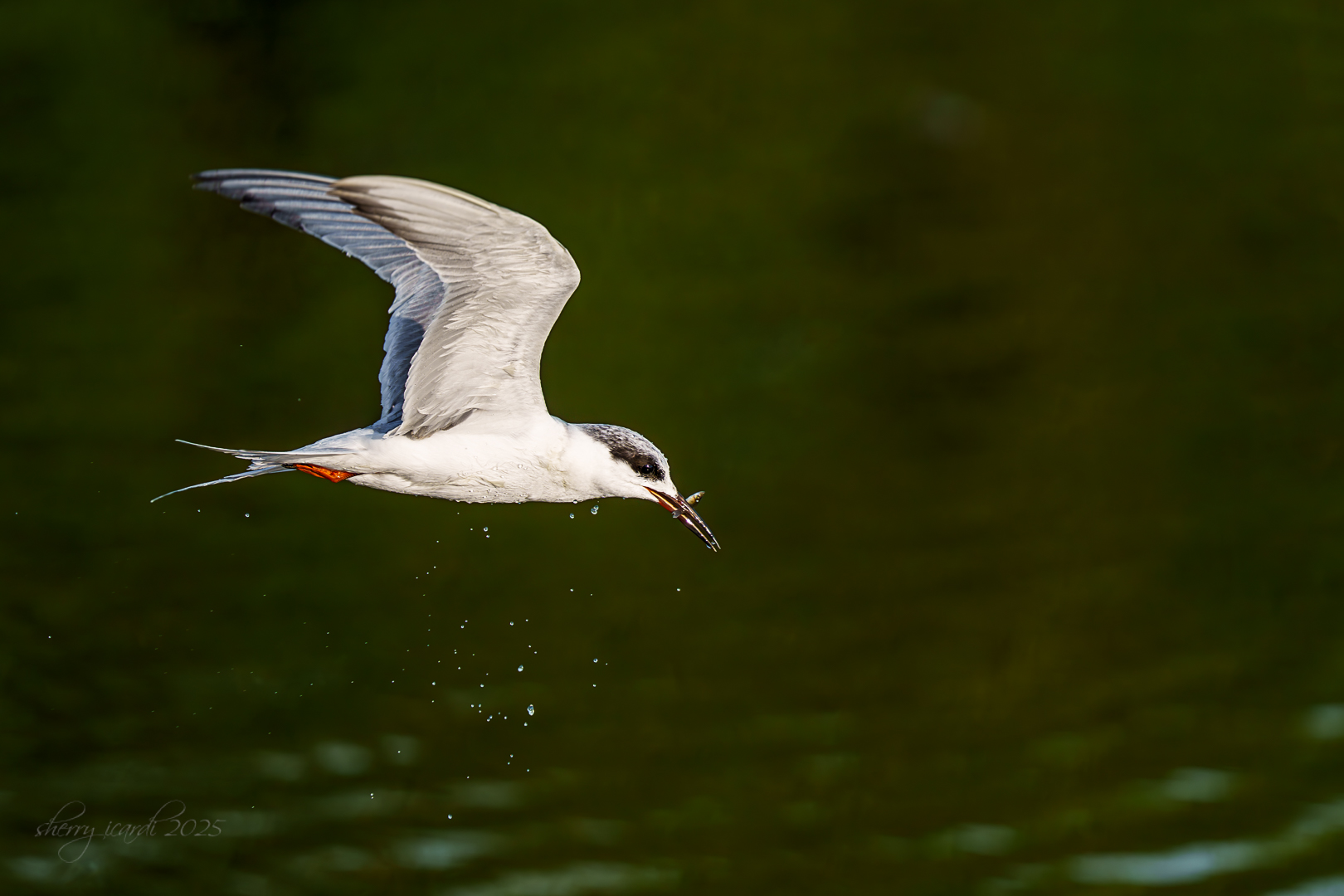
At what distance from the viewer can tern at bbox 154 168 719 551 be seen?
3.46m

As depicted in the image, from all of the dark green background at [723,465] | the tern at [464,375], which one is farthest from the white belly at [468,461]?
the dark green background at [723,465]

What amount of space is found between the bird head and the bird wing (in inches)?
8.3

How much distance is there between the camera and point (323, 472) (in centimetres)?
373

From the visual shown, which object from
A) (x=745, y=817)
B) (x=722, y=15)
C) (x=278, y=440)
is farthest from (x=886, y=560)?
(x=722, y=15)

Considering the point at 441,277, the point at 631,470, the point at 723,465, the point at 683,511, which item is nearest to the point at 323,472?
the point at 441,277

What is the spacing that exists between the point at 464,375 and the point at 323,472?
43 cm

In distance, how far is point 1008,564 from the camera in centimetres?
637

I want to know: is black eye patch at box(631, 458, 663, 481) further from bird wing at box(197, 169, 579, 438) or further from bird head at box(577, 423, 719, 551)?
bird wing at box(197, 169, 579, 438)

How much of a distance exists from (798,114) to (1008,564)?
13.7 feet

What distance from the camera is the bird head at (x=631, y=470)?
12.5ft

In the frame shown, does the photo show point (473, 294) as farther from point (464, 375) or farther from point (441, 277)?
point (464, 375)

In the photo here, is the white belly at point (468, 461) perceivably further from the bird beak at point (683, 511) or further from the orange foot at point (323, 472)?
the bird beak at point (683, 511)

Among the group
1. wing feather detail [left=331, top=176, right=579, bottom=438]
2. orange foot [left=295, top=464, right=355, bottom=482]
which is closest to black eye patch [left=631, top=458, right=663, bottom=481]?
wing feather detail [left=331, top=176, right=579, bottom=438]

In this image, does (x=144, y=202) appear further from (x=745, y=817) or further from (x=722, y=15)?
(x=745, y=817)
